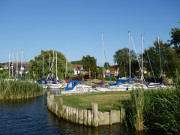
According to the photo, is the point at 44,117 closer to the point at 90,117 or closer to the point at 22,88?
the point at 90,117

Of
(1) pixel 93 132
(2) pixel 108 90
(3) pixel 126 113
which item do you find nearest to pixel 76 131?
(1) pixel 93 132

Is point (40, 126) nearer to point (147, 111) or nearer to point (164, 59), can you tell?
point (147, 111)

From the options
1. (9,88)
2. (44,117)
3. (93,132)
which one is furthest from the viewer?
(9,88)

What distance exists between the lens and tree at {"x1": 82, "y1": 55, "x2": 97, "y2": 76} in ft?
218

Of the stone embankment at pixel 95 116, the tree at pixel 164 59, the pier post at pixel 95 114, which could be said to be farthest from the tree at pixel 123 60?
the pier post at pixel 95 114

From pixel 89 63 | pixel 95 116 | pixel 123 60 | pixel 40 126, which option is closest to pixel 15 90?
pixel 40 126

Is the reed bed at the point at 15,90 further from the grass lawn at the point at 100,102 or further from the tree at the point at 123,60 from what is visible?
the tree at the point at 123,60

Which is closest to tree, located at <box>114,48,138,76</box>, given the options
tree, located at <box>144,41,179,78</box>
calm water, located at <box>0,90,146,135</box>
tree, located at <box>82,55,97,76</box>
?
tree, located at <box>82,55,97,76</box>

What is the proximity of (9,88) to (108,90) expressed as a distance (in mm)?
13903

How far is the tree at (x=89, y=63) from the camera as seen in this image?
66.4 m

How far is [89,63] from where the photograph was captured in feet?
221

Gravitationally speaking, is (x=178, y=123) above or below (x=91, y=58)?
below

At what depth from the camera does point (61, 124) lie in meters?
13.1

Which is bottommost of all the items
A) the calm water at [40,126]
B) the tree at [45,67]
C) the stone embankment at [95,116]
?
the calm water at [40,126]
